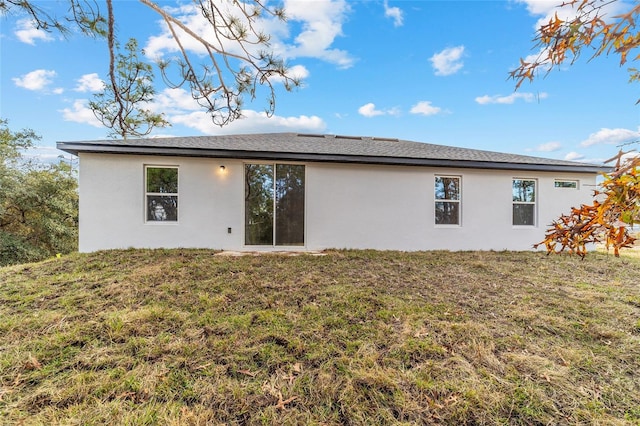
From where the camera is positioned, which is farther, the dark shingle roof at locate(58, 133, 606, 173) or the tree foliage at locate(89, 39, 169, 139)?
the dark shingle roof at locate(58, 133, 606, 173)

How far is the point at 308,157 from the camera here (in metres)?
7.34

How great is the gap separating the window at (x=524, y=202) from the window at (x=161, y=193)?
32.7 ft

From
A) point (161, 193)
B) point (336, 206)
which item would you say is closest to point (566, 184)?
point (336, 206)

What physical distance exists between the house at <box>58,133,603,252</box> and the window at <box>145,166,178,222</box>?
0.08 feet

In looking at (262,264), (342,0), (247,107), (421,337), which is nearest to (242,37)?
(247,107)

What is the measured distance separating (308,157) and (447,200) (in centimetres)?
440

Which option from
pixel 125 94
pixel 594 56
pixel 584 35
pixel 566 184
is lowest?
pixel 566 184

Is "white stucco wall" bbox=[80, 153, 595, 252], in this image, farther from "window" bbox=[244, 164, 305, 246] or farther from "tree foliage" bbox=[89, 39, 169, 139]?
"tree foliage" bbox=[89, 39, 169, 139]

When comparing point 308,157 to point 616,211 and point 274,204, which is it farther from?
point 616,211

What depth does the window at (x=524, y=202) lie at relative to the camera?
8414mm

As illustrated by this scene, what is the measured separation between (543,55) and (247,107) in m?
4.00

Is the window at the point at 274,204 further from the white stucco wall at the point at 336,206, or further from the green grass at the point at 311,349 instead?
the green grass at the point at 311,349

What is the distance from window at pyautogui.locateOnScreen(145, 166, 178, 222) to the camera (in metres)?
7.17

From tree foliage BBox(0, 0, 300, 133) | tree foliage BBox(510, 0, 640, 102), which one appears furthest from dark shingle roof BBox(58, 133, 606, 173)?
tree foliage BBox(510, 0, 640, 102)
